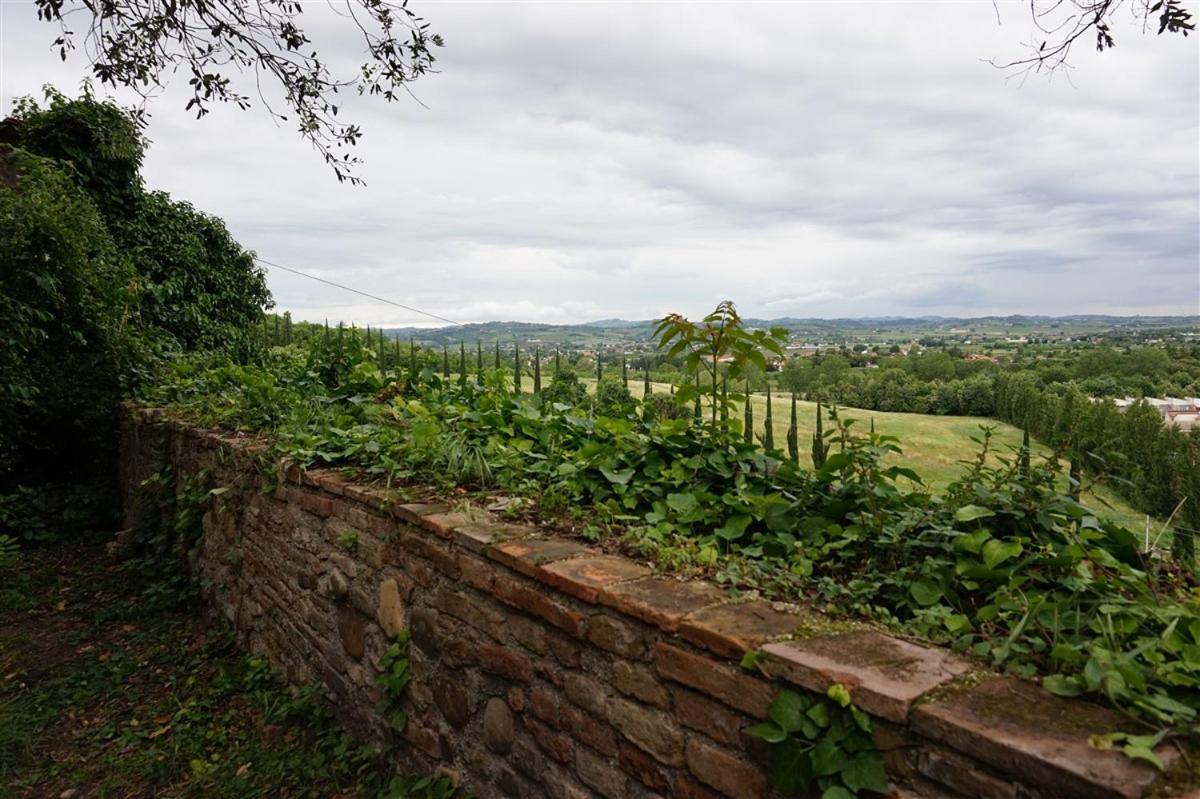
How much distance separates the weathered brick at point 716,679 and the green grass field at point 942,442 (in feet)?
3.48

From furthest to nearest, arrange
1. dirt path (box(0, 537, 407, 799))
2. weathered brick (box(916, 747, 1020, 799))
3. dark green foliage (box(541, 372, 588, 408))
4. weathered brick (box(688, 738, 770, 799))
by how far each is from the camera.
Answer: dark green foliage (box(541, 372, 588, 408))
dirt path (box(0, 537, 407, 799))
weathered brick (box(688, 738, 770, 799))
weathered brick (box(916, 747, 1020, 799))

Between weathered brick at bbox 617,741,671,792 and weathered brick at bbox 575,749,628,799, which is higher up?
weathered brick at bbox 617,741,671,792

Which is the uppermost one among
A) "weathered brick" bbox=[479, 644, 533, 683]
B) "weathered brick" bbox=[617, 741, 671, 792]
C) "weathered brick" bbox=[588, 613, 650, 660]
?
"weathered brick" bbox=[588, 613, 650, 660]

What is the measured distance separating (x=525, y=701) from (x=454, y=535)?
0.65 m

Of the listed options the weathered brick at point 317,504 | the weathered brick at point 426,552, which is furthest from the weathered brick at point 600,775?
the weathered brick at point 317,504

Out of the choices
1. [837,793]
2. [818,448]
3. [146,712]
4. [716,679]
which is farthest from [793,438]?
[146,712]

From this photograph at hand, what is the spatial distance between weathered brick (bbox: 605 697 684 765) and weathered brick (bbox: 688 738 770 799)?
0.17 ft

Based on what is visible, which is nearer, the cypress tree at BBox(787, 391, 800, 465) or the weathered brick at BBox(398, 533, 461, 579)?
the weathered brick at BBox(398, 533, 461, 579)

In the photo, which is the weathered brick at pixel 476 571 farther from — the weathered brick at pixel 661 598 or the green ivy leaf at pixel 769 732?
the green ivy leaf at pixel 769 732

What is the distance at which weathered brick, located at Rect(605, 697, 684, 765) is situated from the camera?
179 cm

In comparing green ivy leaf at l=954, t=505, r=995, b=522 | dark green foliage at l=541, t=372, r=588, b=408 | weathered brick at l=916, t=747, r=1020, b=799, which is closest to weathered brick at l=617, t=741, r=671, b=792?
weathered brick at l=916, t=747, r=1020, b=799

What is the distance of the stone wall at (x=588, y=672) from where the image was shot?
1287 mm

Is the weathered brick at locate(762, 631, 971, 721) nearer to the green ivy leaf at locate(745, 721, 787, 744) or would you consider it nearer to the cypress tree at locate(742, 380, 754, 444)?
the green ivy leaf at locate(745, 721, 787, 744)

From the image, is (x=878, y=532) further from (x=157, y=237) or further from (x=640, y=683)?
(x=157, y=237)
